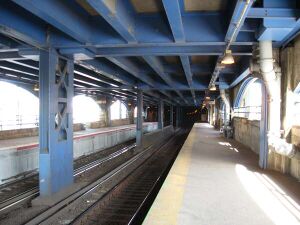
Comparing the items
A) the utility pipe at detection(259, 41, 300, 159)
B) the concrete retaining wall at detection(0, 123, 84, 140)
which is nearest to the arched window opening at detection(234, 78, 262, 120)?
the utility pipe at detection(259, 41, 300, 159)

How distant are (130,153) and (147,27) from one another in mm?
11908

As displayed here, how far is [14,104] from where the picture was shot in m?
20.7

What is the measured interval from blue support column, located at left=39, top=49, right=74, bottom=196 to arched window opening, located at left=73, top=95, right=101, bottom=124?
69.5 ft

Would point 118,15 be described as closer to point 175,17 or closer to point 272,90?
point 175,17

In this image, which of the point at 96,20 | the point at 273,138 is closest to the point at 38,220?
the point at 96,20

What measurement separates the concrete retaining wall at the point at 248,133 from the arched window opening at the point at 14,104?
12868 mm

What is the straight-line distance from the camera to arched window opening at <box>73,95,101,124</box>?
29.6m

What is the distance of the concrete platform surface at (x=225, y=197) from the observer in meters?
4.07

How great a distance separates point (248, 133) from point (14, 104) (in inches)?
665

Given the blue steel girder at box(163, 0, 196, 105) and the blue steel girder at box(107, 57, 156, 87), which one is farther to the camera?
the blue steel girder at box(107, 57, 156, 87)

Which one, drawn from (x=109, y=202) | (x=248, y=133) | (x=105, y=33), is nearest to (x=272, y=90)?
(x=105, y=33)

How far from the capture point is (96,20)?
670 cm

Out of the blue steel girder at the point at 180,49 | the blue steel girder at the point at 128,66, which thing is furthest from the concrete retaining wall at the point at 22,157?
the blue steel girder at the point at 180,49

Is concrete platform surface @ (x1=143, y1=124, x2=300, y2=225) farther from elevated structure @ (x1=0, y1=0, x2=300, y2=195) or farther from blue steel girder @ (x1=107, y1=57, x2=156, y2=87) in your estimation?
blue steel girder @ (x1=107, y1=57, x2=156, y2=87)
